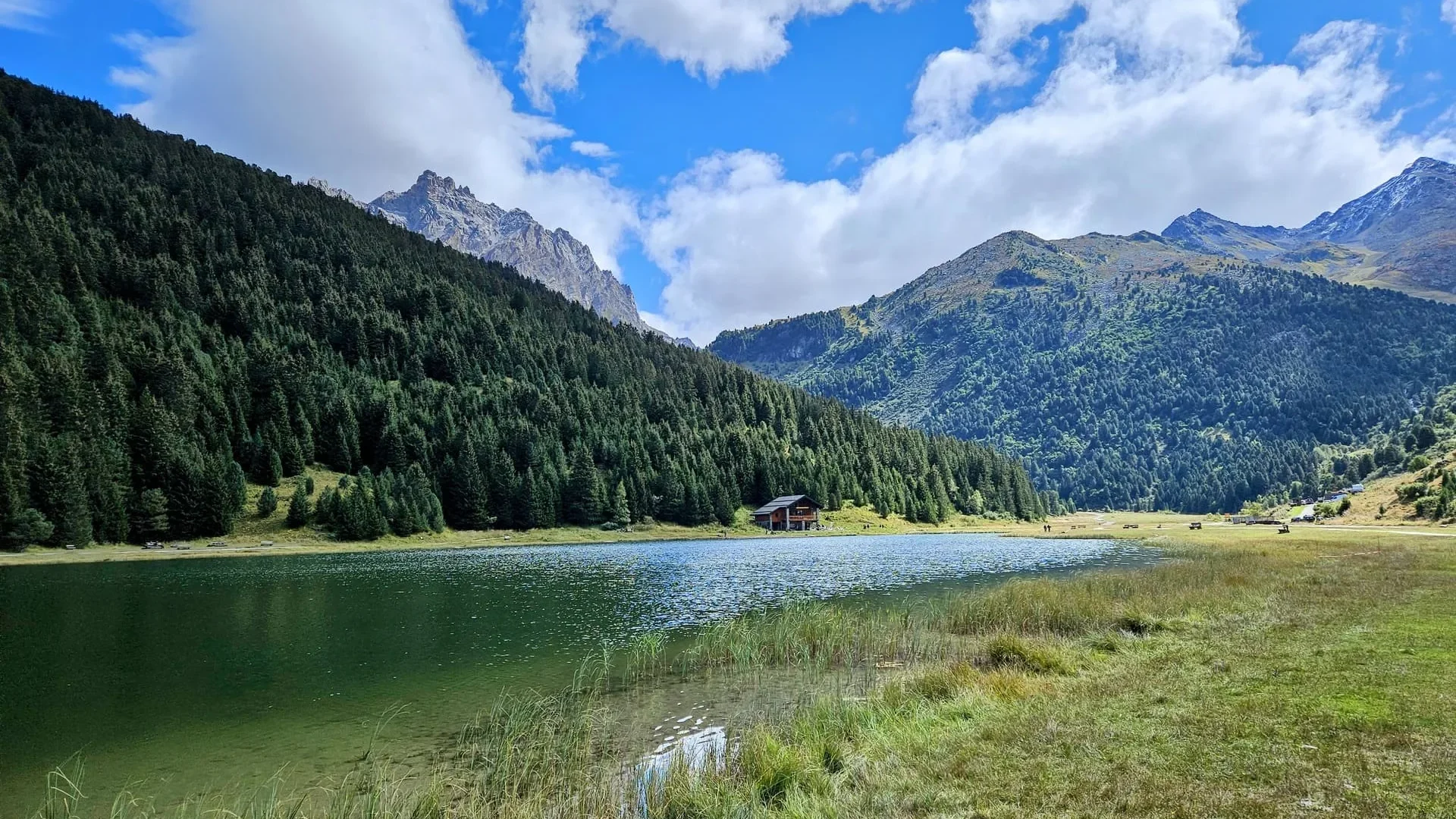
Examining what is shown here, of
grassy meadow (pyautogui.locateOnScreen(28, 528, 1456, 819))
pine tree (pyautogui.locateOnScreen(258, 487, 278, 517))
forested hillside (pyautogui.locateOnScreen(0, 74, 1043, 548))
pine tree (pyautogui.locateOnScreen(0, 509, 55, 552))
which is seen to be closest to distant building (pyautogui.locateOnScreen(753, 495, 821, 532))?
forested hillside (pyautogui.locateOnScreen(0, 74, 1043, 548))

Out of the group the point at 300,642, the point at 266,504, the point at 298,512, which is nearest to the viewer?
the point at 300,642

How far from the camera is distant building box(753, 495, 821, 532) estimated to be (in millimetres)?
155875

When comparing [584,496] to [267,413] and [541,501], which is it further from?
[267,413]

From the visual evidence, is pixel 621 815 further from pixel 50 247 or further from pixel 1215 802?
pixel 50 247

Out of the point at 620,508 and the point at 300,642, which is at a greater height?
the point at 620,508

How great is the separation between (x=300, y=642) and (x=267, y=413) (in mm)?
117587

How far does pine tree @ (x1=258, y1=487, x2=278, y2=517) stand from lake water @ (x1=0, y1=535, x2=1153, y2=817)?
95.9 ft

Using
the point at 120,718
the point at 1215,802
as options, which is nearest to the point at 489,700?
the point at 120,718

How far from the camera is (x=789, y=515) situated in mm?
156875

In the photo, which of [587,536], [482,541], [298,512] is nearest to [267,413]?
[298,512]

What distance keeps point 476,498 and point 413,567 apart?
5677 centimetres

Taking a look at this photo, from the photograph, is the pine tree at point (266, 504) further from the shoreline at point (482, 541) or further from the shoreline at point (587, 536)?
the shoreline at point (482, 541)

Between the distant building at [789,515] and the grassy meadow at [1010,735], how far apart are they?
12660 cm

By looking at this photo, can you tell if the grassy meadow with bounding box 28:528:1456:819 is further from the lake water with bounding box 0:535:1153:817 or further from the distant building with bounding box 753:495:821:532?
the distant building with bounding box 753:495:821:532
